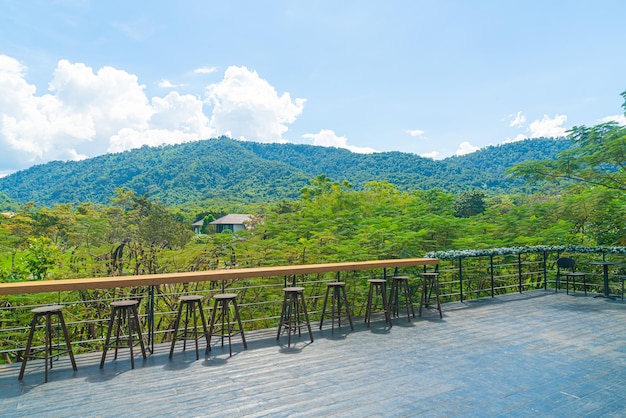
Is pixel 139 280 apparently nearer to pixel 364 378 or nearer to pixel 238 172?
pixel 364 378

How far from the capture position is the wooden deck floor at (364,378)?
97.3 inches

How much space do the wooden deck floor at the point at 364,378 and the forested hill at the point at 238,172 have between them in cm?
4607

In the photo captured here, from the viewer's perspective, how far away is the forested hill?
58059mm

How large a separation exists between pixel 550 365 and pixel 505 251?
3336mm

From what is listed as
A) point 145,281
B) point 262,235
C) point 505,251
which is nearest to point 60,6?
point 262,235

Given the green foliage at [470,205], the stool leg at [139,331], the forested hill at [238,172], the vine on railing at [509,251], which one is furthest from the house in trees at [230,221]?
the stool leg at [139,331]

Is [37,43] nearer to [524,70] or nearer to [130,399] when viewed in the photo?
[130,399]

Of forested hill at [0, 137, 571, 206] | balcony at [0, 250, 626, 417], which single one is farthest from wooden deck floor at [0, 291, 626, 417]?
forested hill at [0, 137, 571, 206]

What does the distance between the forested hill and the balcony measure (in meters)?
46.0

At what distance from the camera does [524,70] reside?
9.89 meters

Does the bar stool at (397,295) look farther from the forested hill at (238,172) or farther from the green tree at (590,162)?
the forested hill at (238,172)

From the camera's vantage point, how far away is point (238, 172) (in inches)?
3002

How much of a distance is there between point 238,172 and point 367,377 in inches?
2967

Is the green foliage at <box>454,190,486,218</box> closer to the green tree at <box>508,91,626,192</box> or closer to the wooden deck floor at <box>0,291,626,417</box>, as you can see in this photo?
the green tree at <box>508,91,626,192</box>
